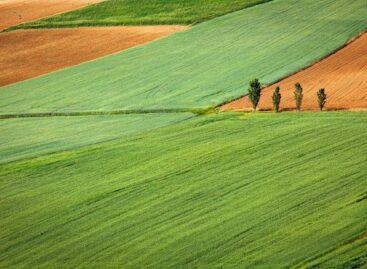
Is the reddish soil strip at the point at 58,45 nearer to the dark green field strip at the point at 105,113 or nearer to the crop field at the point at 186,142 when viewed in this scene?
the crop field at the point at 186,142

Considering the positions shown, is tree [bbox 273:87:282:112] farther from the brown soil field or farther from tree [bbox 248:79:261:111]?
the brown soil field

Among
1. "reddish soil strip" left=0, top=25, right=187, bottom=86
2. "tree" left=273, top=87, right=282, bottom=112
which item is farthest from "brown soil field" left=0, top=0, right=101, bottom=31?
"tree" left=273, top=87, right=282, bottom=112

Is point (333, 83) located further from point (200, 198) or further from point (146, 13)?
point (146, 13)

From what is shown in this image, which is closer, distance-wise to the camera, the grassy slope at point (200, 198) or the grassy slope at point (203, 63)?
the grassy slope at point (200, 198)

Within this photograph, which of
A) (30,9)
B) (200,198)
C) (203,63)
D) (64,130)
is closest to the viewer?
(200,198)

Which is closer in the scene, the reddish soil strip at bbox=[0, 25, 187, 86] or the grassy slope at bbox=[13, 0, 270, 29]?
the reddish soil strip at bbox=[0, 25, 187, 86]

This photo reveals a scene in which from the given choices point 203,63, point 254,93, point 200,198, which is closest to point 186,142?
point 254,93

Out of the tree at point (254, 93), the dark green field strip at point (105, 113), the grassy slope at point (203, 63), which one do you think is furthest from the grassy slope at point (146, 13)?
the tree at point (254, 93)
